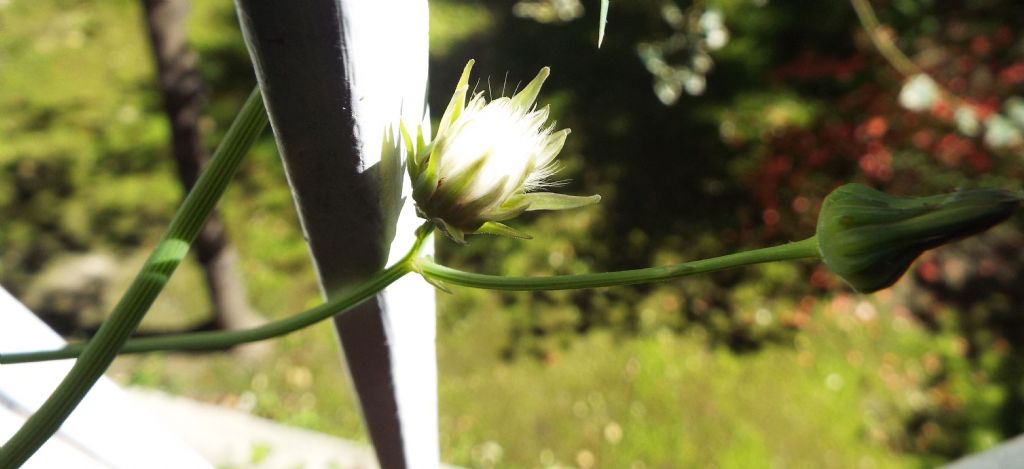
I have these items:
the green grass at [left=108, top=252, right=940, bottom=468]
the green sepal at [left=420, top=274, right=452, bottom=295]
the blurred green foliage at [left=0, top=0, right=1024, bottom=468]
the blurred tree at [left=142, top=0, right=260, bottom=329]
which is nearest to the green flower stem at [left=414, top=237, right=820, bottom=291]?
the green sepal at [left=420, top=274, right=452, bottom=295]

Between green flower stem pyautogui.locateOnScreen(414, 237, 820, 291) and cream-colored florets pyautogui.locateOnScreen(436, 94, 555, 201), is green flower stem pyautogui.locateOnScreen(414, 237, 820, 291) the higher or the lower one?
the lower one

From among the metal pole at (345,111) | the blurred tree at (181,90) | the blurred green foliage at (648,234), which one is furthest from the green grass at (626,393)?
the metal pole at (345,111)

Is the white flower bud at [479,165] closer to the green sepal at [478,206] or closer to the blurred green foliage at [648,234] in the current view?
the green sepal at [478,206]

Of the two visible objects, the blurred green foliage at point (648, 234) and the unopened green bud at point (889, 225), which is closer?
the unopened green bud at point (889, 225)

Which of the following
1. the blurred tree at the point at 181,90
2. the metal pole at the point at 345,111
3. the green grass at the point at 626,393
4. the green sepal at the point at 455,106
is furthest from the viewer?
the green grass at the point at 626,393

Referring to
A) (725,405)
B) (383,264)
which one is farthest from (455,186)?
(725,405)

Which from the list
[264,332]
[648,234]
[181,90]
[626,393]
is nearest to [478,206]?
[264,332]

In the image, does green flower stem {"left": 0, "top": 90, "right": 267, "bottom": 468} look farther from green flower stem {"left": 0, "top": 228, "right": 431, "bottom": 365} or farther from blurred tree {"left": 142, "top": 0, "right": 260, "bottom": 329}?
blurred tree {"left": 142, "top": 0, "right": 260, "bottom": 329}

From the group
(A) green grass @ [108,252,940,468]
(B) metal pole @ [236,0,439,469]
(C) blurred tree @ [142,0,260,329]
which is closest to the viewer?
(B) metal pole @ [236,0,439,469]
